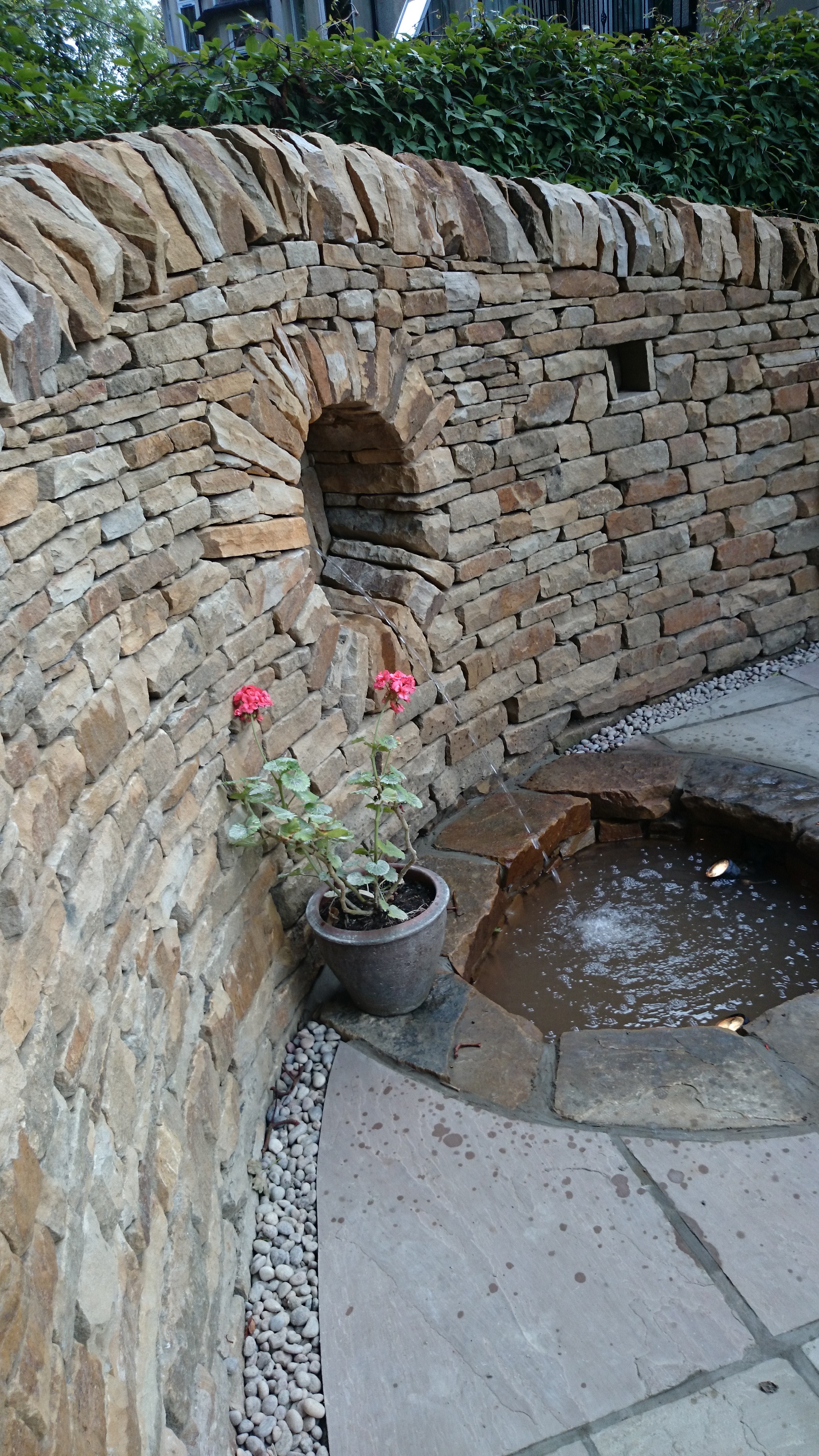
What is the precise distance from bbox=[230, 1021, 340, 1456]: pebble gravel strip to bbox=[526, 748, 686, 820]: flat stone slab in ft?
5.38

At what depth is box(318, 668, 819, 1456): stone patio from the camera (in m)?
2.01

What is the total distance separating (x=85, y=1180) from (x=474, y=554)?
3.00 m

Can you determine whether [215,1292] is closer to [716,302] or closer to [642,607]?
[642,607]

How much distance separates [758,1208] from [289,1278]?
45.5 inches

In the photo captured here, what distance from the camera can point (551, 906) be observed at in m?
3.82

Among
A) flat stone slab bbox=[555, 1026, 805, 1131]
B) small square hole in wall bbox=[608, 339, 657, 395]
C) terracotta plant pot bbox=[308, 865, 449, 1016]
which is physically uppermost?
small square hole in wall bbox=[608, 339, 657, 395]

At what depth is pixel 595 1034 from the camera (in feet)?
9.52

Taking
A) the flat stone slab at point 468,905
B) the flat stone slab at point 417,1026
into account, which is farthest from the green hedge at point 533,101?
the flat stone slab at point 417,1026

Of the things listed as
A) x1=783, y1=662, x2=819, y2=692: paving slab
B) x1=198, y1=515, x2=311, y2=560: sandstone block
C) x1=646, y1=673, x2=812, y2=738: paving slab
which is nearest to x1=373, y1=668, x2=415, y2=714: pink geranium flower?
x1=198, y1=515, x2=311, y2=560: sandstone block

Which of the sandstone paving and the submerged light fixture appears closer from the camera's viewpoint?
Result: the submerged light fixture

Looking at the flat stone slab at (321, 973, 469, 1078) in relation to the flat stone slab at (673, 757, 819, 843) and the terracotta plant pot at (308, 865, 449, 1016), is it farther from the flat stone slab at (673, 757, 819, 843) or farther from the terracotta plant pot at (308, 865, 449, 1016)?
the flat stone slab at (673, 757, 819, 843)

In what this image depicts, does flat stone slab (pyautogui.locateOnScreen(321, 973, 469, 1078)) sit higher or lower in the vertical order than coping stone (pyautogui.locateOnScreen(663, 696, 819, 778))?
lower

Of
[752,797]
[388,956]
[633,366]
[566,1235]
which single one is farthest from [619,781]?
[566,1235]

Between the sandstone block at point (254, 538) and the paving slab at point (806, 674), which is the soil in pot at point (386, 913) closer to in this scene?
the sandstone block at point (254, 538)
